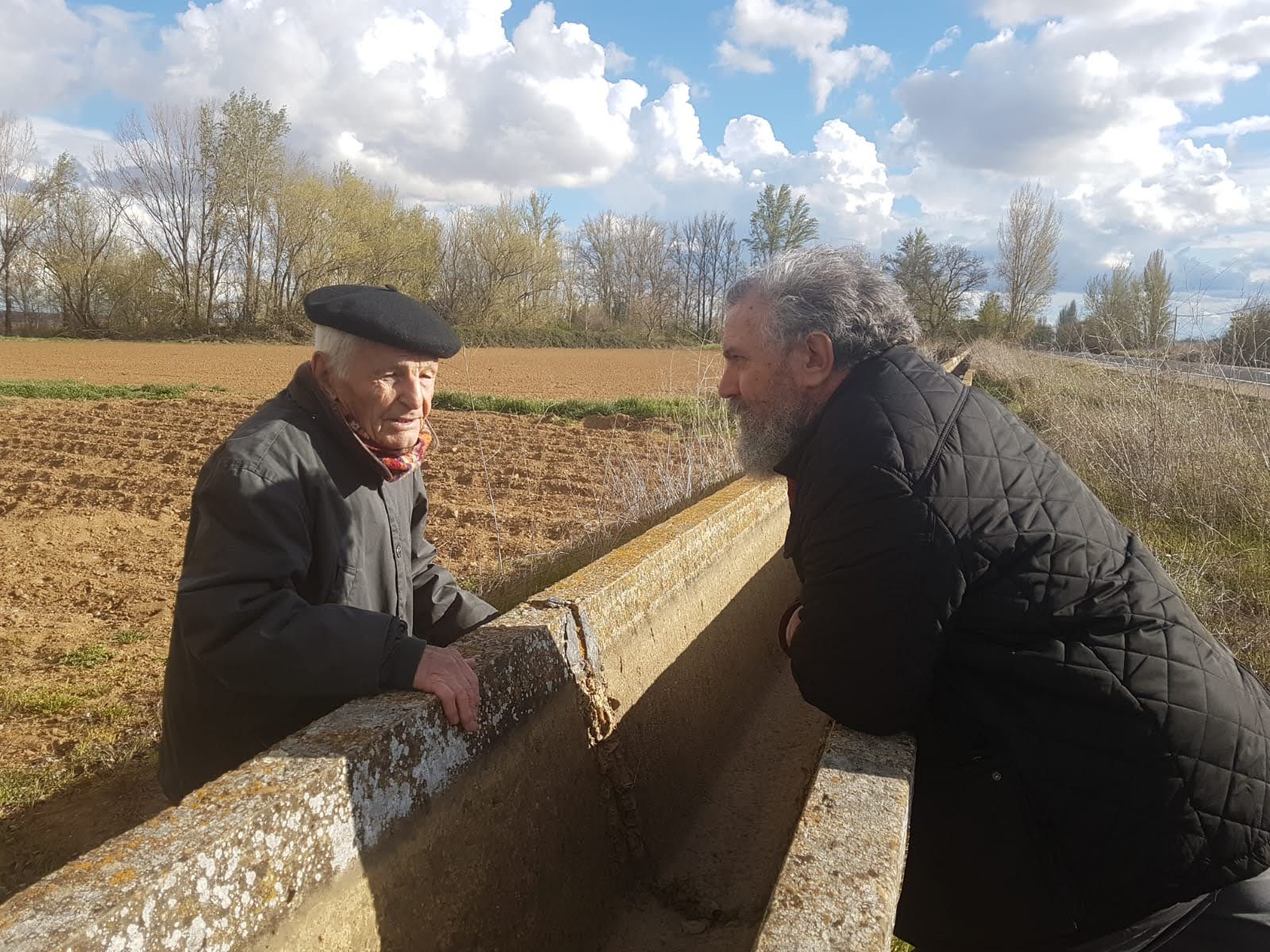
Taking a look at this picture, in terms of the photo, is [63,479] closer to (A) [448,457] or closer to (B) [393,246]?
(A) [448,457]

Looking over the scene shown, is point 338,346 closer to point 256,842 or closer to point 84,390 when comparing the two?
point 256,842

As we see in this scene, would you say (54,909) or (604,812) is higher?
(54,909)

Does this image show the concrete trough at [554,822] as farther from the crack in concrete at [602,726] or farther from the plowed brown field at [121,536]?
the plowed brown field at [121,536]

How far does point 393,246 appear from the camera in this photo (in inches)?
1935

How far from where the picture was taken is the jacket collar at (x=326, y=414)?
1.96 metres

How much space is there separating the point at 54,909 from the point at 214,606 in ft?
2.08

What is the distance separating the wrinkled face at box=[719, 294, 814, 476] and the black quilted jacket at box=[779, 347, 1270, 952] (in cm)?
35

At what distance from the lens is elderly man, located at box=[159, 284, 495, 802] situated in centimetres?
168

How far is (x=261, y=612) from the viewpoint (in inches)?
65.4

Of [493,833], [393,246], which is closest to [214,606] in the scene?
[493,833]

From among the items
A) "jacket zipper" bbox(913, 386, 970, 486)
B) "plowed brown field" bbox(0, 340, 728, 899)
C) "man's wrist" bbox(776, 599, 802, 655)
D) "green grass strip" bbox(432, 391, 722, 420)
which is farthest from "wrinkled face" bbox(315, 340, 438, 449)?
"green grass strip" bbox(432, 391, 722, 420)

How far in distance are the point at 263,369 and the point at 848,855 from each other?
27939 mm

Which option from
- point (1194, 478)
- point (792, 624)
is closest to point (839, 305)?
point (792, 624)

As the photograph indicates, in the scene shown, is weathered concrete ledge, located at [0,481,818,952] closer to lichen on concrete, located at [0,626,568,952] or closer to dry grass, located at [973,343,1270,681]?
lichen on concrete, located at [0,626,568,952]
